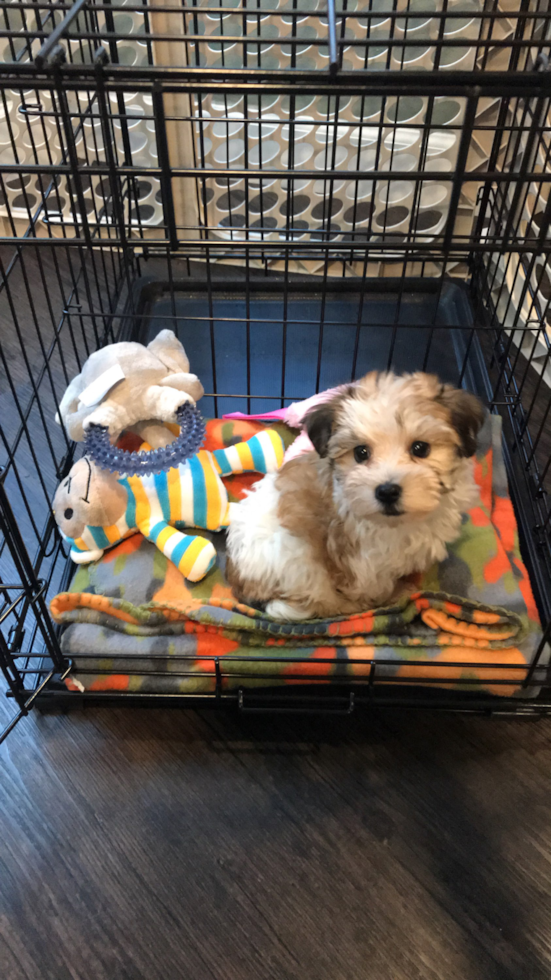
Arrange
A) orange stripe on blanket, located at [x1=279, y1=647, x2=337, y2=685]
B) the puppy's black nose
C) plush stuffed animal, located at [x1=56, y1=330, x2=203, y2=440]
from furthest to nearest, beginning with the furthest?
plush stuffed animal, located at [x1=56, y1=330, x2=203, y2=440], orange stripe on blanket, located at [x1=279, y1=647, x2=337, y2=685], the puppy's black nose

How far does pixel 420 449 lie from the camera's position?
1.39 metres

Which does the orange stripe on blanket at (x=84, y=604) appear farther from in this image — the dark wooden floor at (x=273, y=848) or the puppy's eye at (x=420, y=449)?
the puppy's eye at (x=420, y=449)

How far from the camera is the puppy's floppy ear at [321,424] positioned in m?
1.44

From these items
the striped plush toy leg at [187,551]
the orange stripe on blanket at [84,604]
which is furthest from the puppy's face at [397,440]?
the orange stripe on blanket at [84,604]

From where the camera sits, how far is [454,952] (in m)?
1.36

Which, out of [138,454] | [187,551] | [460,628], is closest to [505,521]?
[460,628]

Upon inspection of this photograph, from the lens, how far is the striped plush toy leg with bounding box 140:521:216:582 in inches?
68.5

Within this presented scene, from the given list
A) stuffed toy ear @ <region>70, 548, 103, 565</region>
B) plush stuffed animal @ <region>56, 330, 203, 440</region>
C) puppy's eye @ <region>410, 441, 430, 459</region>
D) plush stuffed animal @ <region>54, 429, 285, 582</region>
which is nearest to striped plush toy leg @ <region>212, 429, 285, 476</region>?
plush stuffed animal @ <region>54, 429, 285, 582</region>

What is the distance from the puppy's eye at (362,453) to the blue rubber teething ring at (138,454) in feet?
1.42

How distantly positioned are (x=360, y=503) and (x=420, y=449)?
0.52 feet

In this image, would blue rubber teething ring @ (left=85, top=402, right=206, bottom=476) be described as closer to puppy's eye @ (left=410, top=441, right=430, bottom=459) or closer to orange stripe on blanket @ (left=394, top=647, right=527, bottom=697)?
puppy's eye @ (left=410, top=441, right=430, bottom=459)

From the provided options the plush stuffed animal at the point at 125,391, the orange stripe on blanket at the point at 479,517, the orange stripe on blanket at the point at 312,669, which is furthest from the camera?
the orange stripe on blanket at the point at 479,517

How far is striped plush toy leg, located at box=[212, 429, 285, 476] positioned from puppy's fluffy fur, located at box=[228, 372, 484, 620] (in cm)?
21

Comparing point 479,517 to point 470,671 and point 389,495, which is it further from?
point 389,495
